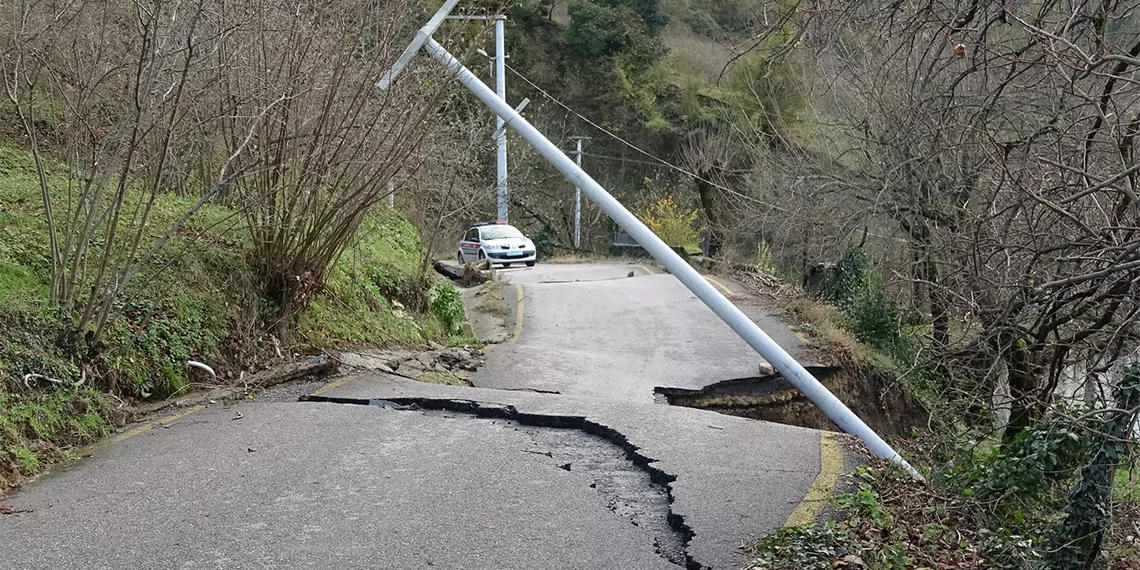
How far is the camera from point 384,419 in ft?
28.0

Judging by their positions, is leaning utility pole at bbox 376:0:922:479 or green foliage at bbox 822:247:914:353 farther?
green foliage at bbox 822:247:914:353

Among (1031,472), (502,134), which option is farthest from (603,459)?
(502,134)

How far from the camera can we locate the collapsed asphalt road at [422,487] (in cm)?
540

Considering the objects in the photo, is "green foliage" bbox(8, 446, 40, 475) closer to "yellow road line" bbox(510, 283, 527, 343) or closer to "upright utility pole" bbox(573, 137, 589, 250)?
"yellow road line" bbox(510, 283, 527, 343)

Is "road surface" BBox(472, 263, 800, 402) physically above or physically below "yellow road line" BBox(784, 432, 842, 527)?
below

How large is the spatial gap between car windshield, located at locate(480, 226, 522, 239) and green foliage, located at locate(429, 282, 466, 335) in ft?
57.4

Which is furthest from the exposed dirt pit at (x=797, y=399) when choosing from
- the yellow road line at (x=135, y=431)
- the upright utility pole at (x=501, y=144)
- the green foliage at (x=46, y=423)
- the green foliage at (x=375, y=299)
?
the upright utility pole at (x=501, y=144)

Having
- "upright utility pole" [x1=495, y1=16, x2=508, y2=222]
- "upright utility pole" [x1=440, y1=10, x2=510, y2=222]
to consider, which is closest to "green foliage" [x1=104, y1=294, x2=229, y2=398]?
"upright utility pole" [x1=440, y1=10, x2=510, y2=222]

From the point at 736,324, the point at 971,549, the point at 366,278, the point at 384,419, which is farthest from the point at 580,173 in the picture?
the point at 971,549

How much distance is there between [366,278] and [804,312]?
9.10m

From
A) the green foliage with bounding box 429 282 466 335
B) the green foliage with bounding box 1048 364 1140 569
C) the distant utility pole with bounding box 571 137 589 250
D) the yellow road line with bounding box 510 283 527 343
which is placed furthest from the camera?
the distant utility pole with bounding box 571 137 589 250

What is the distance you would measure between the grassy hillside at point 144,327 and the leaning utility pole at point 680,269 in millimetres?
2739

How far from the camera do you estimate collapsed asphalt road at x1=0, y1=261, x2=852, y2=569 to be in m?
5.40

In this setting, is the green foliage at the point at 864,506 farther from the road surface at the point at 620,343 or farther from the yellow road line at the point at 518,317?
the yellow road line at the point at 518,317
